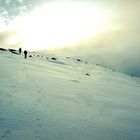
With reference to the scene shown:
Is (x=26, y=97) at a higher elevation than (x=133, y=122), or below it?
higher

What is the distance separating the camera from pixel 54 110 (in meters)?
8.47

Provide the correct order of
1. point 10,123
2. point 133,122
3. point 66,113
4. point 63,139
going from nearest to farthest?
point 63,139 → point 10,123 → point 66,113 → point 133,122

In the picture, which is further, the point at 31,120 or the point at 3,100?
the point at 3,100

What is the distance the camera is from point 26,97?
384 inches

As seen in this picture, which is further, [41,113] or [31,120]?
[41,113]

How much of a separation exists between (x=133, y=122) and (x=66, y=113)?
260 cm

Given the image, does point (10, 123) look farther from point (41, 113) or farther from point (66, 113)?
point (66, 113)

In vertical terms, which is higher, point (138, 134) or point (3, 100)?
point (3, 100)

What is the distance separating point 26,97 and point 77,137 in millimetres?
4282

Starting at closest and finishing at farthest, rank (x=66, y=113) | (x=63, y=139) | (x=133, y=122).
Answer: (x=63, y=139), (x=66, y=113), (x=133, y=122)

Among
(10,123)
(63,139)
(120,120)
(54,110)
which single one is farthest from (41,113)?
(120,120)

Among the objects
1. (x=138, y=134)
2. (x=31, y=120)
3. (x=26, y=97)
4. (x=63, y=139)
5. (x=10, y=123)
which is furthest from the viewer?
(x=26, y=97)

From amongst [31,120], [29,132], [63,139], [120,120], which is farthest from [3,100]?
[120,120]

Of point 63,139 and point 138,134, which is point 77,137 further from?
point 138,134
